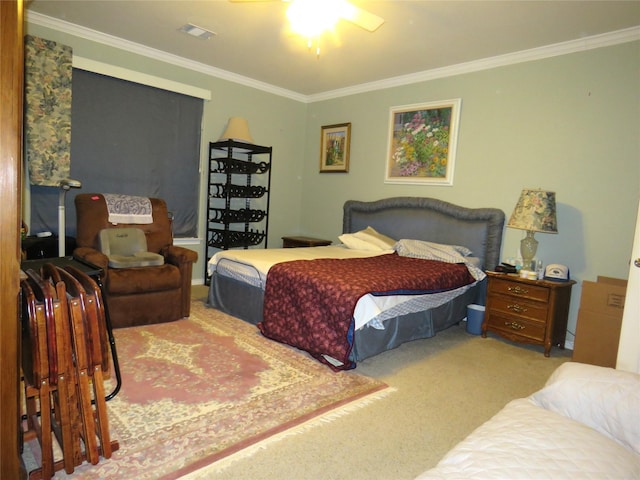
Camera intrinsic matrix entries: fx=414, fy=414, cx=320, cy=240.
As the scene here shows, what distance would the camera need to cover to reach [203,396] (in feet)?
7.45

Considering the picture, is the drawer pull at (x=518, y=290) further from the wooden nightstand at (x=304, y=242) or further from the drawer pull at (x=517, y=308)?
the wooden nightstand at (x=304, y=242)

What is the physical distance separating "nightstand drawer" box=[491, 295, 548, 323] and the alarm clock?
0.91 feet

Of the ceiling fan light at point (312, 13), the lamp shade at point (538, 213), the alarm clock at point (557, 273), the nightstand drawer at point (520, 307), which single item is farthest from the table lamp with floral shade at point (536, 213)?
the ceiling fan light at point (312, 13)

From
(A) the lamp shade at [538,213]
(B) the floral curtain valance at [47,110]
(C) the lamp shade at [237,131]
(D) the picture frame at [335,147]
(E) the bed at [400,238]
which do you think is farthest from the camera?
(D) the picture frame at [335,147]

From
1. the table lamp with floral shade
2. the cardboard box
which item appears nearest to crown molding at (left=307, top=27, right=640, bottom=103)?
the table lamp with floral shade

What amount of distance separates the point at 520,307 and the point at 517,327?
167 mm

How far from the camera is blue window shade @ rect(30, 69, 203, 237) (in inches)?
156

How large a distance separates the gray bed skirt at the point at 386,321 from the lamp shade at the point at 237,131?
1.71m

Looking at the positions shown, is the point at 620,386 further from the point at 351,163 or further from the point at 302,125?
the point at 302,125

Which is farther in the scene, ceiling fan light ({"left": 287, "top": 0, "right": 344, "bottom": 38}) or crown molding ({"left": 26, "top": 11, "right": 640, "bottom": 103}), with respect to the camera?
crown molding ({"left": 26, "top": 11, "right": 640, "bottom": 103})

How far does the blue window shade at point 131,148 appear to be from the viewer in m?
3.96

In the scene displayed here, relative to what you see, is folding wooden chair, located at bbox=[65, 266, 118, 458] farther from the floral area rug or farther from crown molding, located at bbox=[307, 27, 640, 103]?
crown molding, located at bbox=[307, 27, 640, 103]

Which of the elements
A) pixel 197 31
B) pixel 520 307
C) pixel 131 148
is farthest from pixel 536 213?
pixel 131 148

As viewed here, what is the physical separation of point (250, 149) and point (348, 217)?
1.47 metres
